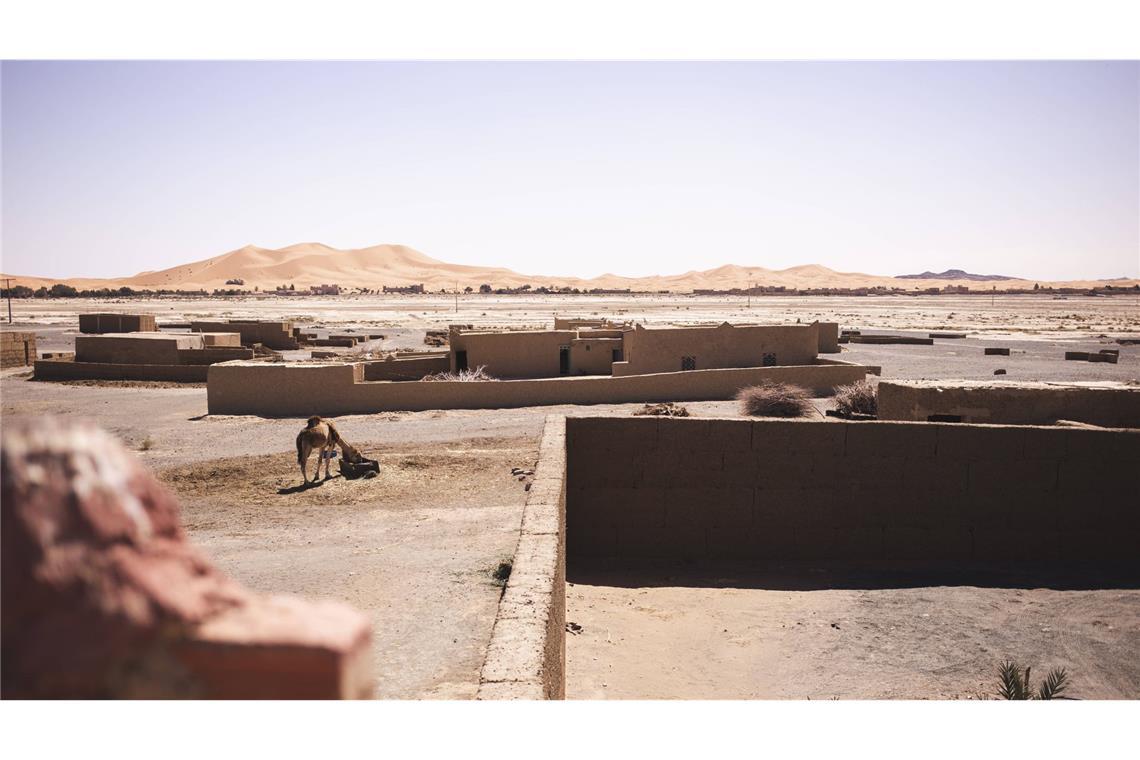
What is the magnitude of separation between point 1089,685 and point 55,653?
8.97 metres

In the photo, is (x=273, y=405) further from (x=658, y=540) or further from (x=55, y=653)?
(x=55, y=653)

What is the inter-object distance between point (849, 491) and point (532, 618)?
6678 mm

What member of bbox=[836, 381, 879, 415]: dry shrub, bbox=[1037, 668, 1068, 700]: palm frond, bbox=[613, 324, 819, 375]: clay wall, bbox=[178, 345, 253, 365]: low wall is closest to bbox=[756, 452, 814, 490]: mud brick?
bbox=[1037, 668, 1068, 700]: palm frond

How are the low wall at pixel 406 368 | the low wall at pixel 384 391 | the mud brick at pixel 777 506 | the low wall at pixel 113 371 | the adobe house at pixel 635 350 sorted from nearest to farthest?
the mud brick at pixel 777 506 → the low wall at pixel 384 391 → the adobe house at pixel 635 350 → the low wall at pixel 406 368 → the low wall at pixel 113 371

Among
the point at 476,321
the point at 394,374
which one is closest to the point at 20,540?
the point at 394,374

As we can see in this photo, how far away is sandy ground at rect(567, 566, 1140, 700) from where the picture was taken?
7879 millimetres

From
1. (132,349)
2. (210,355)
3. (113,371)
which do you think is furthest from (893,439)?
(132,349)

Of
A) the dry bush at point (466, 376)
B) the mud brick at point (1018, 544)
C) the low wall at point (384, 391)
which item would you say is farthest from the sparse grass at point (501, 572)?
the dry bush at point (466, 376)

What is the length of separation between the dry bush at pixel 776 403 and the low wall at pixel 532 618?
12528mm

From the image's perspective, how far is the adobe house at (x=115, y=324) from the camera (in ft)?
118

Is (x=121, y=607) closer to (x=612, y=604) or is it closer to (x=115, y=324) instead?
(x=612, y=604)

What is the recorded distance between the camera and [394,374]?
2589 centimetres

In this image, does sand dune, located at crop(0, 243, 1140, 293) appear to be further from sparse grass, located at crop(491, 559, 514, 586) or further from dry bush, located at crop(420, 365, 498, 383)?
sparse grass, located at crop(491, 559, 514, 586)

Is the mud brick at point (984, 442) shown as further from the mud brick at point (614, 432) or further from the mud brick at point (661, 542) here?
the mud brick at point (614, 432)
